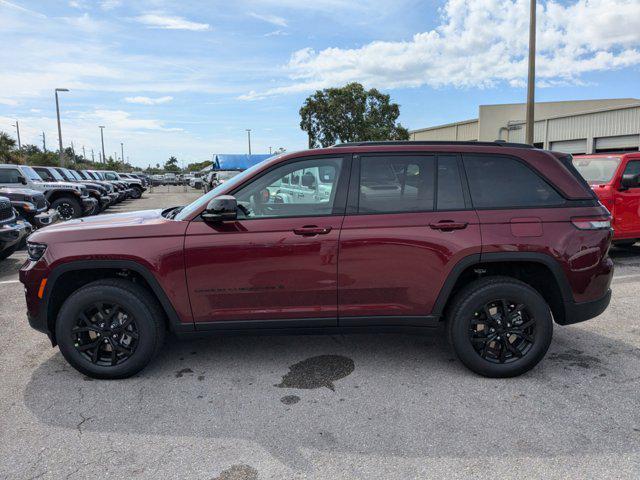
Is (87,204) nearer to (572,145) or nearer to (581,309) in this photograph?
(581,309)

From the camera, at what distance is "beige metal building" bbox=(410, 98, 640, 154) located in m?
24.6

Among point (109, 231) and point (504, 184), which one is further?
point (504, 184)

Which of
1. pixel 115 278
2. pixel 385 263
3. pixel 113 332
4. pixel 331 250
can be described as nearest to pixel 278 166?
pixel 331 250

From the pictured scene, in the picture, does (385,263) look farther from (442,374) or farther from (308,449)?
(308,449)

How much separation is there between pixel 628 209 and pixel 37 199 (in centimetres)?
1201

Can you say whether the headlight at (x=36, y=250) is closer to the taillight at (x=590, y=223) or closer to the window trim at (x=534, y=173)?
the window trim at (x=534, y=173)

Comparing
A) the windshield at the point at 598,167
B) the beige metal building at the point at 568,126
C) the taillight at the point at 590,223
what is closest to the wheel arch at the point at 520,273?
the taillight at the point at 590,223

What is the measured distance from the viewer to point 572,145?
2845 cm

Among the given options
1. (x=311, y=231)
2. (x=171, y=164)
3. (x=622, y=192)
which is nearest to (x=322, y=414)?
(x=311, y=231)

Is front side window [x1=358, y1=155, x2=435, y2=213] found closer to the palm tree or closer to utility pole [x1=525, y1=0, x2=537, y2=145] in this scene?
utility pole [x1=525, y1=0, x2=537, y2=145]

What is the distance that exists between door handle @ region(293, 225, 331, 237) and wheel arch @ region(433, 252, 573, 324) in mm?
968

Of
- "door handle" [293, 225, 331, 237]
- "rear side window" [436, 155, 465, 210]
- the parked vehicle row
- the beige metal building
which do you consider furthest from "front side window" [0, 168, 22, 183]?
the beige metal building

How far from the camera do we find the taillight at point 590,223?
3.55 m

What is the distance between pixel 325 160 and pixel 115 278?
1.83 meters
